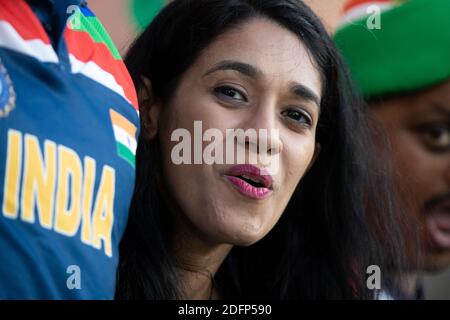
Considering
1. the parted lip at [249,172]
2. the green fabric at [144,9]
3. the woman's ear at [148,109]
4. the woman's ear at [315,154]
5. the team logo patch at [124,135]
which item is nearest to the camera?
the team logo patch at [124,135]

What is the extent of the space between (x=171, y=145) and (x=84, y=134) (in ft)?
1.57

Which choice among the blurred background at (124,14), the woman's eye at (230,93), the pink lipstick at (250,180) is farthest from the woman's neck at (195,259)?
the blurred background at (124,14)

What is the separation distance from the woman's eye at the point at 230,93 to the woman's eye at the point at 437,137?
0.82 meters

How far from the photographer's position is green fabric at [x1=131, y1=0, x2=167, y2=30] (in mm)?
2402

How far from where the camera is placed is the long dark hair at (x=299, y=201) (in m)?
1.57

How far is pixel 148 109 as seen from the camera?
162 cm

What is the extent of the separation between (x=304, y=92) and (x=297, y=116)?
1.9 inches

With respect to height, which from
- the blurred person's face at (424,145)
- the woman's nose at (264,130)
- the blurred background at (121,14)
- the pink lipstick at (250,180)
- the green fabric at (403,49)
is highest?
the blurred background at (121,14)

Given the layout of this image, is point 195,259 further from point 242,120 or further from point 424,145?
point 424,145

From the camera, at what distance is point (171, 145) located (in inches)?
61.4

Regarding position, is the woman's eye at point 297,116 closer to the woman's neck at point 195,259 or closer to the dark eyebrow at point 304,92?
the dark eyebrow at point 304,92

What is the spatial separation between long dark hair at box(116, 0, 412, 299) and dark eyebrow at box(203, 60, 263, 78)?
0.06 m

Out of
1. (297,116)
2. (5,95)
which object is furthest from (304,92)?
(5,95)
